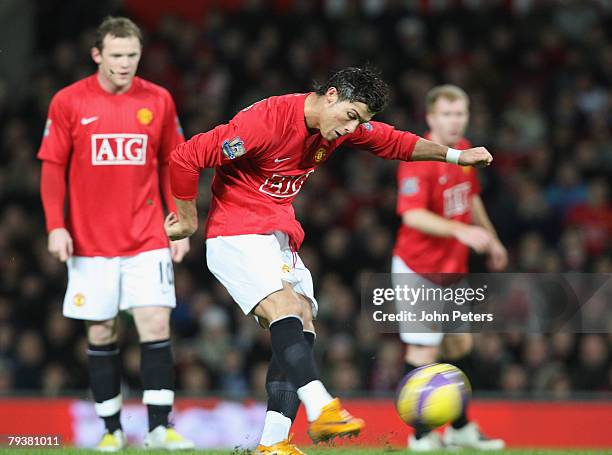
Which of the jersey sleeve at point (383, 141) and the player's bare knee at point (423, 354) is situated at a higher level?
the jersey sleeve at point (383, 141)

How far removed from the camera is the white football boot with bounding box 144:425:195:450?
19.8ft

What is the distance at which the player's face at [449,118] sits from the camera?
7.05m

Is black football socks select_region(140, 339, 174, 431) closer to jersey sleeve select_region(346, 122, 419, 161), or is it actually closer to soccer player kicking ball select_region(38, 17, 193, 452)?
soccer player kicking ball select_region(38, 17, 193, 452)

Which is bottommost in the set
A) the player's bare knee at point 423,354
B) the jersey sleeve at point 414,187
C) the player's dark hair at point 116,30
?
the player's bare knee at point 423,354

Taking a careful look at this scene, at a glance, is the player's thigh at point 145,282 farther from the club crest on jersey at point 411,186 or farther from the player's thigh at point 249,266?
the club crest on jersey at point 411,186

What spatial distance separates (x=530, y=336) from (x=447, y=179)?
2894mm

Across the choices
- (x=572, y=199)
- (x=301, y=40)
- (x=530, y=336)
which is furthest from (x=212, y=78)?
(x=530, y=336)

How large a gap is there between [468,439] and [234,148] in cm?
295

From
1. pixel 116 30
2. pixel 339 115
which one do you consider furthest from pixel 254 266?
pixel 116 30

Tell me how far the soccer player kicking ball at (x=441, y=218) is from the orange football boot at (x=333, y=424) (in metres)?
2.45

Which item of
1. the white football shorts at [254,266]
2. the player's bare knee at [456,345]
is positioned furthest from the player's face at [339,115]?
the player's bare knee at [456,345]

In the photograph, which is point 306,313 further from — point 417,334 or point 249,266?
point 417,334

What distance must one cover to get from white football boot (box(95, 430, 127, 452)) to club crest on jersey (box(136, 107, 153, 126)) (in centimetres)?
176

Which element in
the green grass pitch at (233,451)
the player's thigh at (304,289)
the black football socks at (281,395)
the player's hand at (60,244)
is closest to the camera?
the black football socks at (281,395)
